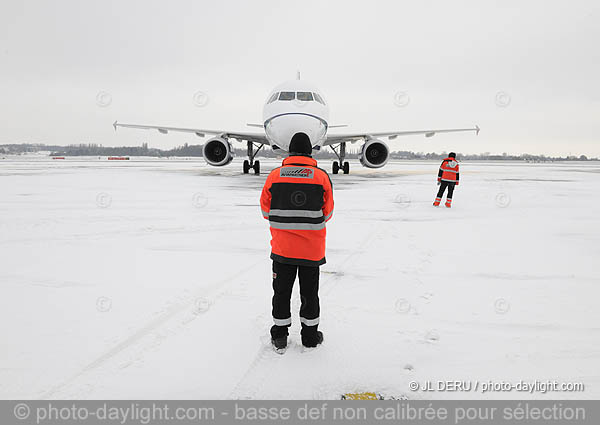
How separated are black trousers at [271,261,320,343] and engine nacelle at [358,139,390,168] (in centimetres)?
1566

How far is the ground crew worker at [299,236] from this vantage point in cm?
283

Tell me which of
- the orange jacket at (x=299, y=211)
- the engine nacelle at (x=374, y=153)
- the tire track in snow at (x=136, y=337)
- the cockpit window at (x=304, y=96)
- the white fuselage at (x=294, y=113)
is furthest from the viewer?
the engine nacelle at (x=374, y=153)

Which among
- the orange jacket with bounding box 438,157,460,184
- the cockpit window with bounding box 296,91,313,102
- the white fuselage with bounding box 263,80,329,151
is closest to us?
the orange jacket with bounding box 438,157,460,184

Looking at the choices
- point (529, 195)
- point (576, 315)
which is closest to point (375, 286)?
point (576, 315)

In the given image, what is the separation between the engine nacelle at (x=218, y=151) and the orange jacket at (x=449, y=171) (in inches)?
407

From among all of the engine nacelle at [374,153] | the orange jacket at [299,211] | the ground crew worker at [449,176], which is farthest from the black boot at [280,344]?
the engine nacelle at [374,153]

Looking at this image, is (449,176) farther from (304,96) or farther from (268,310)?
(268,310)

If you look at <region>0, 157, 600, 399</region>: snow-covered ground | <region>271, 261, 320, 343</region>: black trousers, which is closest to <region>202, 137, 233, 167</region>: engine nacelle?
<region>0, 157, 600, 399</region>: snow-covered ground

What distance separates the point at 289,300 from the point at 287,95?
11.9 meters

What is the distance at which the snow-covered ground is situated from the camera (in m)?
2.42

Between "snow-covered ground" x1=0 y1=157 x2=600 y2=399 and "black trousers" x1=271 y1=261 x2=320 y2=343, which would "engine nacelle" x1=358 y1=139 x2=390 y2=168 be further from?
"black trousers" x1=271 y1=261 x2=320 y2=343

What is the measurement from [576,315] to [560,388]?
1303 millimetres

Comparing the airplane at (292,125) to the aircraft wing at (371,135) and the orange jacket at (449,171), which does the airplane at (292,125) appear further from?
the orange jacket at (449,171)

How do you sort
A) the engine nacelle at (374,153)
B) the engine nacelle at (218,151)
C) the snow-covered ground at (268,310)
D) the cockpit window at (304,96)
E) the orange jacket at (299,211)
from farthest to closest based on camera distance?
the engine nacelle at (374,153) < the engine nacelle at (218,151) < the cockpit window at (304,96) < the orange jacket at (299,211) < the snow-covered ground at (268,310)
